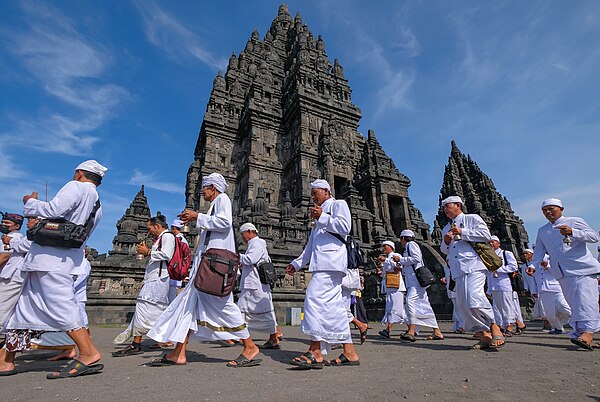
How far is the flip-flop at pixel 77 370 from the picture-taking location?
307 cm

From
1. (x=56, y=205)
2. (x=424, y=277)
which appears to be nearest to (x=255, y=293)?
(x=424, y=277)

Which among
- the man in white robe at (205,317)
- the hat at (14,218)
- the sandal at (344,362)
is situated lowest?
the sandal at (344,362)

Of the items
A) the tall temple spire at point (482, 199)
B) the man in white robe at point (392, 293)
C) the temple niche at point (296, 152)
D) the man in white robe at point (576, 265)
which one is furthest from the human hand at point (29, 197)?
the tall temple spire at point (482, 199)

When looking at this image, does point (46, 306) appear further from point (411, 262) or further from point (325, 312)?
point (411, 262)

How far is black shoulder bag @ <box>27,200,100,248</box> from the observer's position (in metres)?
3.20

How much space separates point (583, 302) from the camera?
465 cm

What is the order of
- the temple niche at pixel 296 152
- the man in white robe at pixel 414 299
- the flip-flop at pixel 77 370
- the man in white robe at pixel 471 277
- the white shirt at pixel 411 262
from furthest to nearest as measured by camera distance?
the temple niche at pixel 296 152
the white shirt at pixel 411 262
the man in white robe at pixel 414 299
the man in white robe at pixel 471 277
the flip-flop at pixel 77 370

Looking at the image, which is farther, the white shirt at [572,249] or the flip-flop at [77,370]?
the white shirt at [572,249]

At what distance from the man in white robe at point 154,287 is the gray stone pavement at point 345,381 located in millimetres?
893

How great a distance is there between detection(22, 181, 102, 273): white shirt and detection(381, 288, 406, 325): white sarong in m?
6.12

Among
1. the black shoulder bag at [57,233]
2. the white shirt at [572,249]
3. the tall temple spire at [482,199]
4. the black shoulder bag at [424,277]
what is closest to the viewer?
the black shoulder bag at [57,233]

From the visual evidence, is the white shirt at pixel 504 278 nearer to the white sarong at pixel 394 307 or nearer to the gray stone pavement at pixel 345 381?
the white sarong at pixel 394 307

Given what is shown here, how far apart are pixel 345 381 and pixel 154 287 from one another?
147 inches

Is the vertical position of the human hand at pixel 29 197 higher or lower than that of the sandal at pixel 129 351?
higher
